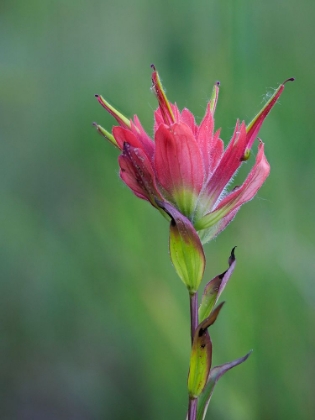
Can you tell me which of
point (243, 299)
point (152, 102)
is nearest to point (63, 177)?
point (152, 102)

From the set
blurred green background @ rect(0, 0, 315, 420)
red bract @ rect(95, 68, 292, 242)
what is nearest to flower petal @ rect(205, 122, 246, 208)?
red bract @ rect(95, 68, 292, 242)

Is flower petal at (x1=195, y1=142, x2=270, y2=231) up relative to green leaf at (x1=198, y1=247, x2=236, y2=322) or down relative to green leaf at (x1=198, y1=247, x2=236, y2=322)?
up

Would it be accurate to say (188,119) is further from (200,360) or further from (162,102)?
(200,360)

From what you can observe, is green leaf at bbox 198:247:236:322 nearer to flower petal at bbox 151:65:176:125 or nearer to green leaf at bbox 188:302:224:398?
green leaf at bbox 188:302:224:398

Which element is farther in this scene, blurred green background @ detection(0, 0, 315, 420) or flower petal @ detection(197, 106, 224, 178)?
blurred green background @ detection(0, 0, 315, 420)

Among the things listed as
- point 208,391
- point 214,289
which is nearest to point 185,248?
point 214,289

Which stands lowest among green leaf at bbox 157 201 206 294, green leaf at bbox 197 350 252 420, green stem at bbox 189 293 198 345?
green leaf at bbox 197 350 252 420

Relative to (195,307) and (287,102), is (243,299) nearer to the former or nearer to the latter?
(287,102)

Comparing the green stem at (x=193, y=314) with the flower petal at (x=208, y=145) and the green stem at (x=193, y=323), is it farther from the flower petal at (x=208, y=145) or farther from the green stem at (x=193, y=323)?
the flower petal at (x=208, y=145)
